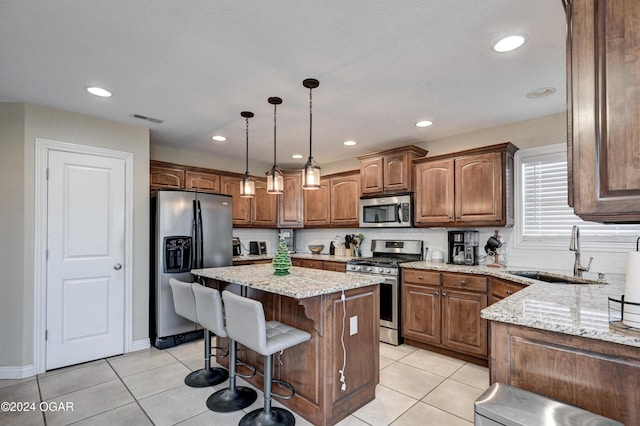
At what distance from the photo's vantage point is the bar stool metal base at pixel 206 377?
281 centimetres

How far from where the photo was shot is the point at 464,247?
12.5ft

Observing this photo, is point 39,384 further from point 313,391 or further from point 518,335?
point 518,335

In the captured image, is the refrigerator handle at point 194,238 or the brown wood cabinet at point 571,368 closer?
the brown wood cabinet at point 571,368

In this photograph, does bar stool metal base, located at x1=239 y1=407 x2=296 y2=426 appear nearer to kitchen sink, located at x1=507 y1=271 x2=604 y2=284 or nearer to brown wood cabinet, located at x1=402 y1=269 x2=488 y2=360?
brown wood cabinet, located at x1=402 y1=269 x2=488 y2=360

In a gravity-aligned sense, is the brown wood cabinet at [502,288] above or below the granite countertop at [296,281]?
below

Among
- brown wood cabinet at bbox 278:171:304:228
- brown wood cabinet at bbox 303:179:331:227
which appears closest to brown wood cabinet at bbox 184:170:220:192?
brown wood cabinet at bbox 278:171:304:228

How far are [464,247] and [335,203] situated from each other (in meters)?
2.08

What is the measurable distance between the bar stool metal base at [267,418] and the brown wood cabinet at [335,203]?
302 cm

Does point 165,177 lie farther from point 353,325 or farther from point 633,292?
point 633,292

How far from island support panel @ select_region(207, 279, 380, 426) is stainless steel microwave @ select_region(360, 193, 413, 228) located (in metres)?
1.77

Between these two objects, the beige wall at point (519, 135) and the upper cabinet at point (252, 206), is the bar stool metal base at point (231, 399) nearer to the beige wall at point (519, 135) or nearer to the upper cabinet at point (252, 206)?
the upper cabinet at point (252, 206)

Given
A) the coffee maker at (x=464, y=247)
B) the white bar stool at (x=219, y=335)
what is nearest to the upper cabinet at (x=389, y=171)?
the coffee maker at (x=464, y=247)

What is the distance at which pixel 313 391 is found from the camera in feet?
7.48

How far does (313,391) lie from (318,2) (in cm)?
243
